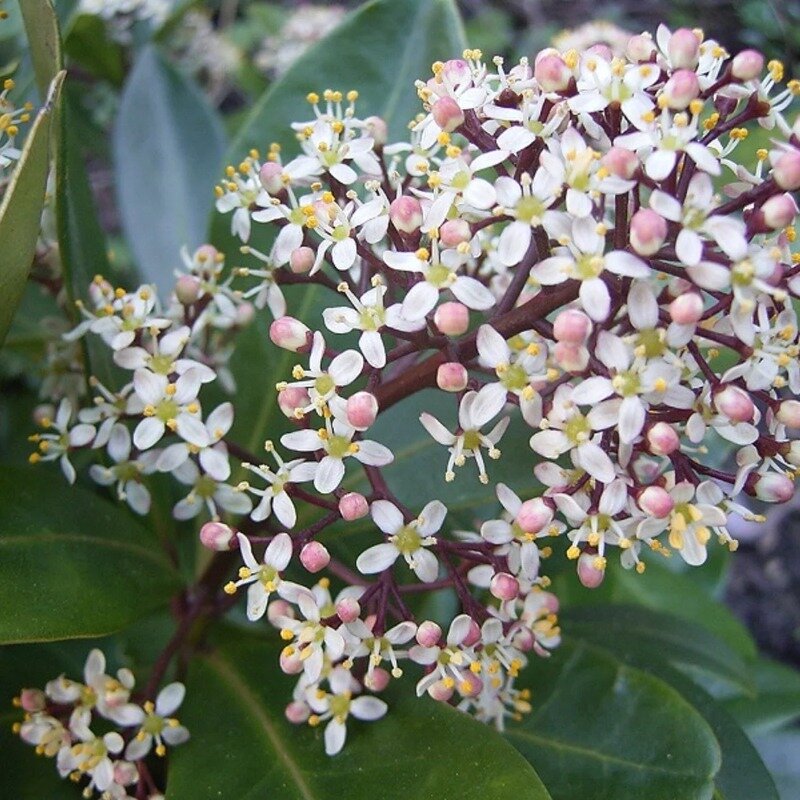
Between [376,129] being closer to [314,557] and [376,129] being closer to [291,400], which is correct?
[291,400]

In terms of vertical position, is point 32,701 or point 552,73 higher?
point 552,73

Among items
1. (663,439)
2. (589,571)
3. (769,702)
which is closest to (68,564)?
(589,571)

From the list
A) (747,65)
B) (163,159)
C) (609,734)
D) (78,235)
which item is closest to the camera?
(747,65)

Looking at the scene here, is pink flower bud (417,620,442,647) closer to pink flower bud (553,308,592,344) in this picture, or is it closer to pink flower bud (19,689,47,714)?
pink flower bud (553,308,592,344)

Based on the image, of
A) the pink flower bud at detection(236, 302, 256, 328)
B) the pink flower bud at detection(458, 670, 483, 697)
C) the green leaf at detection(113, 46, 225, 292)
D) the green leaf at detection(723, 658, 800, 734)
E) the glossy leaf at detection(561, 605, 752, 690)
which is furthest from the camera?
the green leaf at detection(113, 46, 225, 292)

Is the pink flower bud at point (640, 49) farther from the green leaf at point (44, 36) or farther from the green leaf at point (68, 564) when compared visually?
the green leaf at point (68, 564)

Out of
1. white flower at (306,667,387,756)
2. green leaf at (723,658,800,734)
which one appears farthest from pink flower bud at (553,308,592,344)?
green leaf at (723,658,800,734)

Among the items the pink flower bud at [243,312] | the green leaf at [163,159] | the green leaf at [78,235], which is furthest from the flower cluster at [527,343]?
the green leaf at [163,159]

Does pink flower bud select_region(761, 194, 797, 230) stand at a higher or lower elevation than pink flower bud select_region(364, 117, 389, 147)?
lower
